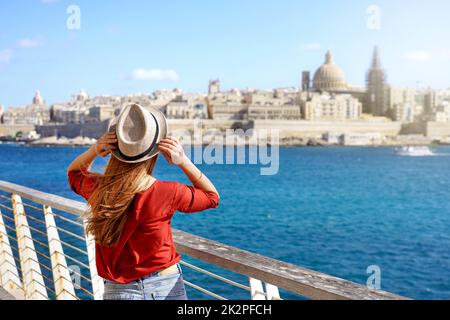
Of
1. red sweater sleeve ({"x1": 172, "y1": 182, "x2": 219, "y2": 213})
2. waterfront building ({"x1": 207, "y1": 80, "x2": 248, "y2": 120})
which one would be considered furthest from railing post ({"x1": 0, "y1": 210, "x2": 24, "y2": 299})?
waterfront building ({"x1": 207, "y1": 80, "x2": 248, "y2": 120})

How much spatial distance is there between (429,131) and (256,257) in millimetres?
48429

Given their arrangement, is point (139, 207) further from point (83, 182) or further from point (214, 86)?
point (214, 86)

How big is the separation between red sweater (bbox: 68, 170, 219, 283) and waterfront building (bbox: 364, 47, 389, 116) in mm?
53744

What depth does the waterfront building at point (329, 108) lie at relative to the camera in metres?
45.8

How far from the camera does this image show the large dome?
193 feet

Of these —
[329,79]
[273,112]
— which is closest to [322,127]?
[273,112]

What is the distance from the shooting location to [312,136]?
45.4 m

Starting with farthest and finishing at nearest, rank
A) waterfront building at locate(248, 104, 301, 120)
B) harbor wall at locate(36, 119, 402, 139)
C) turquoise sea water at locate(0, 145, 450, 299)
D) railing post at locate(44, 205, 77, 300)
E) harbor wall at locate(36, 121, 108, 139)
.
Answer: waterfront building at locate(248, 104, 301, 120) < harbor wall at locate(36, 121, 108, 139) < harbor wall at locate(36, 119, 402, 139) < turquoise sea water at locate(0, 145, 450, 299) < railing post at locate(44, 205, 77, 300)

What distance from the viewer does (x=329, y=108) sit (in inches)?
1852

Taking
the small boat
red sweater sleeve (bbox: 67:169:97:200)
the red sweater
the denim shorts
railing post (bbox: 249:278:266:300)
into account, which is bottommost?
the small boat

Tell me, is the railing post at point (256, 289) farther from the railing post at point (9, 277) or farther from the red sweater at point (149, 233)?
the railing post at point (9, 277)

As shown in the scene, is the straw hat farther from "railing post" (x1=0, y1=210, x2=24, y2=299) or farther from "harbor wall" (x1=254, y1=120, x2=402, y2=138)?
"harbor wall" (x1=254, y1=120, x2=402, y2=138)
